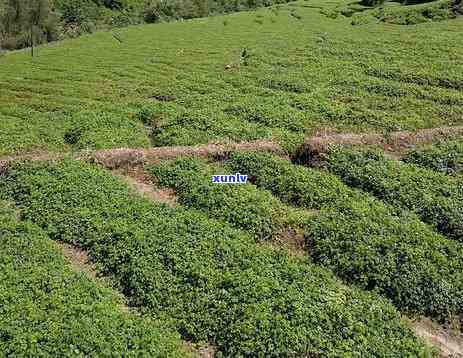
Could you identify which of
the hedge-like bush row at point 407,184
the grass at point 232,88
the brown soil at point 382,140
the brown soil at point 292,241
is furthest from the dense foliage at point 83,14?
the brown soil at point 292,241

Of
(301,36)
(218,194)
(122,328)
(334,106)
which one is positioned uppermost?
(301,36)

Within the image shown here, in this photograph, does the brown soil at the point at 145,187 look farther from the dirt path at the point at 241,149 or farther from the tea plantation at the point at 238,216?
the dirt path at the point at 241,149

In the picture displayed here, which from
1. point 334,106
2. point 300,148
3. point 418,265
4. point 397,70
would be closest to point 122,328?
point 418,265

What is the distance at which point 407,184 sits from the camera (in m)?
23.7

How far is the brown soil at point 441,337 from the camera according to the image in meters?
16.1

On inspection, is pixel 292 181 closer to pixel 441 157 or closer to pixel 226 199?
pixel 226 199

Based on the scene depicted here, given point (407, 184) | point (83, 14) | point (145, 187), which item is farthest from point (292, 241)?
point (83, 14)

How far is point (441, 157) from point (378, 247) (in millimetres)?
9427

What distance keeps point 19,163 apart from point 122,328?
45.6 feet

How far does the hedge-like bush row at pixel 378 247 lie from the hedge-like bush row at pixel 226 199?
1244mm

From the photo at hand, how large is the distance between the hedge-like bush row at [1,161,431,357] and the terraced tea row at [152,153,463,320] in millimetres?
990

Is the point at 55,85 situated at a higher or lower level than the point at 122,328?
higher

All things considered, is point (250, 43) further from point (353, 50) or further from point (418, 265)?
point (418, 265)

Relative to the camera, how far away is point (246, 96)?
123 ft
